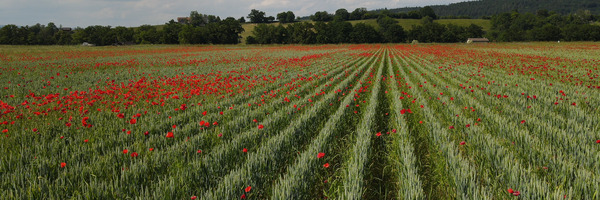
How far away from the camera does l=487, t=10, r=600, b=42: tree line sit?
3324 inches

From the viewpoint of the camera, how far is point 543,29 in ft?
303

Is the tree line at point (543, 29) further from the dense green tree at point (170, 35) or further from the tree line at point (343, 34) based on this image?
the dense green tree at point (170, 35)

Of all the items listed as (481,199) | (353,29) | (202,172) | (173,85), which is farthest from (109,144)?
(353,29)

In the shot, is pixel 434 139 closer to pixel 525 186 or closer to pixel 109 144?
pixel 525 186

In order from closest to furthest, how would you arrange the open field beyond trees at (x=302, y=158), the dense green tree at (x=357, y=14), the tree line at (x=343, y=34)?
the open field beyond trees at (x=302, y=158), the tree line at (x=343, y=34), the dense green tree at (x=357, y=14)

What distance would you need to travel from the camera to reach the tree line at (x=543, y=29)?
277ft

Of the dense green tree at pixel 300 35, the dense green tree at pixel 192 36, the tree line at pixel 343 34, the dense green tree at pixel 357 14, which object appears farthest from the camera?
the dense green tree at pixel 357 14

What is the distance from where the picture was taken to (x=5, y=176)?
2992 mm

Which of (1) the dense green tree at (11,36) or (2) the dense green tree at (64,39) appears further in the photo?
(2) the dense green tree at (64,39)

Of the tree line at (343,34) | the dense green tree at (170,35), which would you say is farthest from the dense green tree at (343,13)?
the dense green tree at (170,35)

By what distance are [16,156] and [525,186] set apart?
5.62 meters

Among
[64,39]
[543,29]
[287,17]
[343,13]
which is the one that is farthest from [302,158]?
[343,13]

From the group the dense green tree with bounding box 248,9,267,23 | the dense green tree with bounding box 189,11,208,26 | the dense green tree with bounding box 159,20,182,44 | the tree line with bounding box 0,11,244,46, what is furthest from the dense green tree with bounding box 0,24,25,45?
the dense green tree with bounding box 248,9,267,23

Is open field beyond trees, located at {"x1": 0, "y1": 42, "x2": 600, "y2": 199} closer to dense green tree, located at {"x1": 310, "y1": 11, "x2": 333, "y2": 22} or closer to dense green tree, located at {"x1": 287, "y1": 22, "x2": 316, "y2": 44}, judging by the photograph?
dense green tree, located at {"x1": 287, "y1": 22, "x2": 316, "y2": 44}
